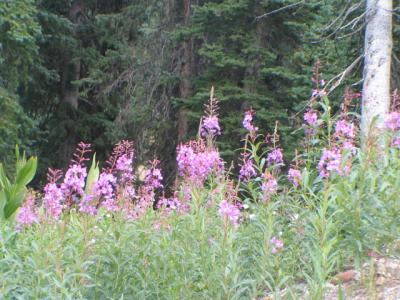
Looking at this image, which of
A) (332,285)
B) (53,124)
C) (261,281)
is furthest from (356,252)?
(53,124)

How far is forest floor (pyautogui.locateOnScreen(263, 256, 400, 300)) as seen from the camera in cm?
396

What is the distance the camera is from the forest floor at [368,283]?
156 inches

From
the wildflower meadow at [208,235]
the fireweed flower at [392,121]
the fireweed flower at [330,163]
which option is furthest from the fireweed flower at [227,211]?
the fireweed flower at [392,121]

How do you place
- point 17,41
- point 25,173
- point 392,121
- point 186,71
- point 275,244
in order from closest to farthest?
point 275,244 < point 392,121 < point 25,173 < point 17,41 < point 186,71

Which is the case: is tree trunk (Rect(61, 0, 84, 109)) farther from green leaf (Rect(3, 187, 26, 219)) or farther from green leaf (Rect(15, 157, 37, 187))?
green leaf (Rect(3, 187, 26, 219))

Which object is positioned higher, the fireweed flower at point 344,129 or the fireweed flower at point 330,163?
the fireweed flower at point 344,129

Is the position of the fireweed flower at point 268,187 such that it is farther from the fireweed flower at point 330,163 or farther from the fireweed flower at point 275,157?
the fireweed flower at point 275,157

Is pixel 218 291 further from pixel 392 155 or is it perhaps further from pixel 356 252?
pixel 392 155

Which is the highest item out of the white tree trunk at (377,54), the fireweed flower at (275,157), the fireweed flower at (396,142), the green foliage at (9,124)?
the green foliage at (9,124)

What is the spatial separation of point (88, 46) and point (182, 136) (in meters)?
6.44

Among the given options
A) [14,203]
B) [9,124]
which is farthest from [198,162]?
[9,124]

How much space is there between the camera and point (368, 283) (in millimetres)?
3988

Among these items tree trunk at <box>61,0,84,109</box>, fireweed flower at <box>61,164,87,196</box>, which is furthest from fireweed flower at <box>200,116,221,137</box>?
tree trunk at <box>61,0,84,109</box>

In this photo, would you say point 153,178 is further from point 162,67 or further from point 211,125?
point 162,67
